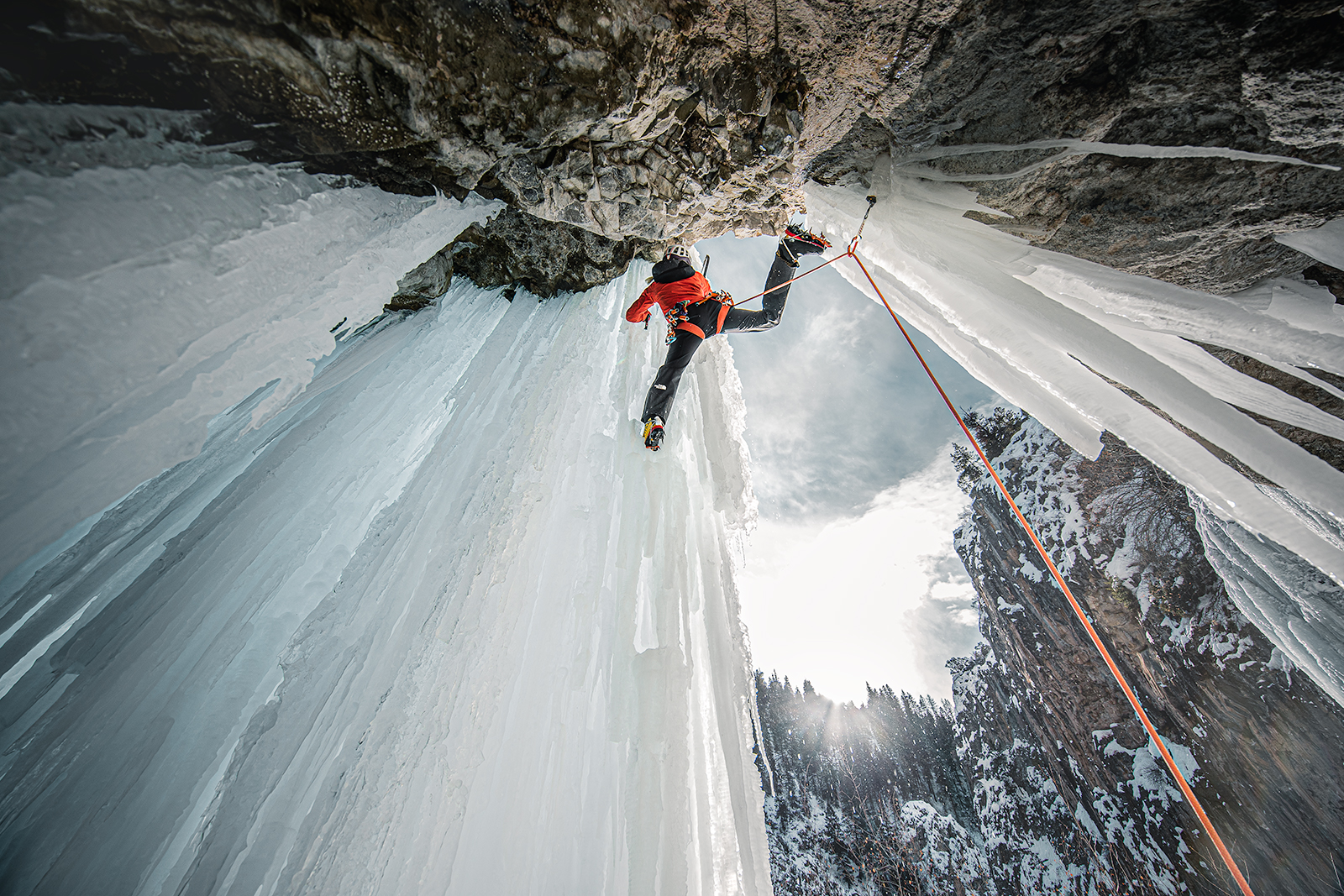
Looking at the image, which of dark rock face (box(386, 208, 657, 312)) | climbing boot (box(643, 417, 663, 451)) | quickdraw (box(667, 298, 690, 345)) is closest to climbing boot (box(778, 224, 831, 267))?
quickdraw (box(667, 298, 690, 345))

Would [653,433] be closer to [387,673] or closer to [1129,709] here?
[387,673]

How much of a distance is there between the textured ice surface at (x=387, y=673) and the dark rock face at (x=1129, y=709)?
24.9 ft

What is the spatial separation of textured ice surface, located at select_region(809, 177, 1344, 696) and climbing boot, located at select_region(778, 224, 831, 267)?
728 mm

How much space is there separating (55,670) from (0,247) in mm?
1522

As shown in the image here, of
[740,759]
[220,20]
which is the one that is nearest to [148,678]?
[220,20]

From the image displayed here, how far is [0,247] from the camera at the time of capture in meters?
0.77

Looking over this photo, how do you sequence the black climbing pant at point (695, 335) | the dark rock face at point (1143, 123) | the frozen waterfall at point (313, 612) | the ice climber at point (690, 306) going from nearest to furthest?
the frozen waterfall at point (313, 612) → the dark rock face at point (1143, 123) → the black climbing pant at point (695, 335) → the ice climber at point (690, 306)

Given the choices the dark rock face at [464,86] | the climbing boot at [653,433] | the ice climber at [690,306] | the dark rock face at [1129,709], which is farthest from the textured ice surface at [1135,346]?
the dark rock face at [1129,709]

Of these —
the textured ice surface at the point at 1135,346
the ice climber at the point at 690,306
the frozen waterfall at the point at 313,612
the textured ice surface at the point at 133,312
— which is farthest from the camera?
the ice climber at the point at 690,306

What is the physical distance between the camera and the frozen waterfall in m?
0.96

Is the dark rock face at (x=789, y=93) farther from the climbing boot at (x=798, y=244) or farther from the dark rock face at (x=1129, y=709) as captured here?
the dark rock face at (x=1129, y=709)

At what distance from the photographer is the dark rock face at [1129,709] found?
5527 millimetres

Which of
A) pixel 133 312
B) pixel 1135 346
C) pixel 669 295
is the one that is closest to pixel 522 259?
pixel 669 295

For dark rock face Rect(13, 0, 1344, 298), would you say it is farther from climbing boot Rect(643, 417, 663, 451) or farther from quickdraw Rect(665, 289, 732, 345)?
climbing boot Rect(643, 417, 663, 451)
